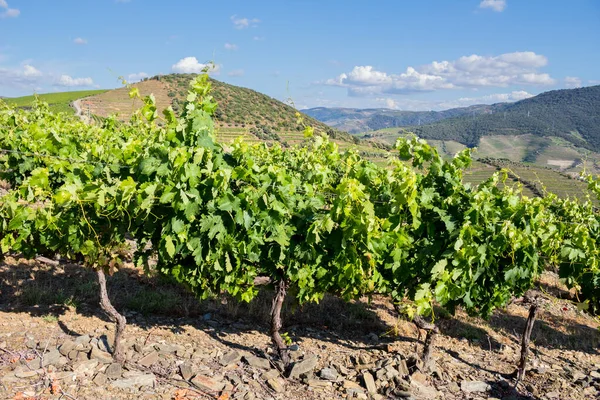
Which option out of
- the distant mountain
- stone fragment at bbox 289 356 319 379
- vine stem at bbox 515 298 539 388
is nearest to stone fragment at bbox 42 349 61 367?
stone fragment at bbox 289 356 319 379

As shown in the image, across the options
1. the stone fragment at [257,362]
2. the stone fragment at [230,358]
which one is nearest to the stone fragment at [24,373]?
the stone fragment at [230,358]

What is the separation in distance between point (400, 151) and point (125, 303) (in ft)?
15.8

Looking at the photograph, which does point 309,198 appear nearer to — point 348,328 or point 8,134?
point 348,328

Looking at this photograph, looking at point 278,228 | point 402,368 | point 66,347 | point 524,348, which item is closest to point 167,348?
point 66,347

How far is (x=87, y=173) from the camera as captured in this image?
16.8 ft

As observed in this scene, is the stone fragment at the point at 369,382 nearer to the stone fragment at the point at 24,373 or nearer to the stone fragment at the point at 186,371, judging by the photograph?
the stone fragment at the point at 186,371

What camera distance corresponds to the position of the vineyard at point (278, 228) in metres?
4.64

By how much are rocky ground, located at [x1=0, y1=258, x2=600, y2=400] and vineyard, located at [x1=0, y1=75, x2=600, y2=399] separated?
16 cm

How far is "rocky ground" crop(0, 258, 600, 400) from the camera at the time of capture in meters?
4.75

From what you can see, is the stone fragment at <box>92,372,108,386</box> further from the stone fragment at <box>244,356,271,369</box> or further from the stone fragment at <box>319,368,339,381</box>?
the stone fragment at <box>319,368,339,381</box>

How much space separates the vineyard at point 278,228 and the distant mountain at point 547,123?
14003 centimetres

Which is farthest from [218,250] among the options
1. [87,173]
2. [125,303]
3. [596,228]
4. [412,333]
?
[596,228]

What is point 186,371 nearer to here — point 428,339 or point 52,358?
point 52,358

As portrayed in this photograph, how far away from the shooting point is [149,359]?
17.0 feet
